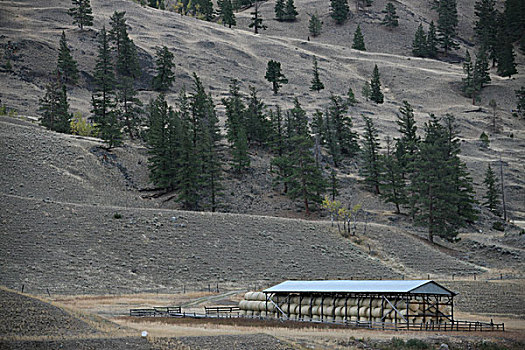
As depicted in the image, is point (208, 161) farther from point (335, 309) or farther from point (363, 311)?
point (363, 311)

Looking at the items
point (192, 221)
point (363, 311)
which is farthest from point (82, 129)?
point (363, 311)

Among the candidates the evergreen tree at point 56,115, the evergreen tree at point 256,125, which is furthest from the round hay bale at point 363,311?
the evergreen tree at point 56,115

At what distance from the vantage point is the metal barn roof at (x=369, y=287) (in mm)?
34688

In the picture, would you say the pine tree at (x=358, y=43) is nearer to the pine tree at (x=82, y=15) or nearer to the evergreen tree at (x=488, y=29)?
the evergreen tree at (x=488, y=29)

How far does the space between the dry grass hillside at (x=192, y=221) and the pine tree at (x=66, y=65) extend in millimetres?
3240

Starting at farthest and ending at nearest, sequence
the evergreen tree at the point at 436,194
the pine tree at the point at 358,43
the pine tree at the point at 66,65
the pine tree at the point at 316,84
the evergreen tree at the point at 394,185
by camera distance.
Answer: the pine tree at the point at 358,43
the pine tree at the point at 316,84
the pine tree at the point at 66,65
the evergreen tree at the point at 394,185
the evergreen tree at the point at 436,194

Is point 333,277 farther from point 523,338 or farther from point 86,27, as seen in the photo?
point 86,27

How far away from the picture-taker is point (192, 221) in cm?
6350

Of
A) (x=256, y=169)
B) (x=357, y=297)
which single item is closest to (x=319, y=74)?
(x=256, y=169)

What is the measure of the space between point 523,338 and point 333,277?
2622 centimetres

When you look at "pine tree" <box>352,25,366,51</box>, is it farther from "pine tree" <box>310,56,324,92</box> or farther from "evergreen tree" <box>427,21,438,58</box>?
"pine tree" <box>310,56,324,92</box>

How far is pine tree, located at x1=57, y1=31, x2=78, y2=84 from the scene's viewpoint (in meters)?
112

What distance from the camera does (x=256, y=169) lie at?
88.2 meters

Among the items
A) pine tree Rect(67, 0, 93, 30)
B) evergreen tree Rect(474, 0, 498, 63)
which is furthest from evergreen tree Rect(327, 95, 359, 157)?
evergreen tree Rect(474, 0, 498, 63)
